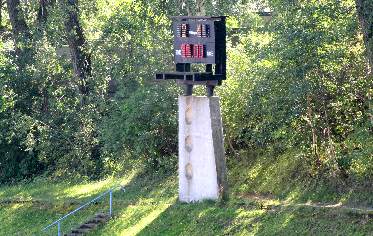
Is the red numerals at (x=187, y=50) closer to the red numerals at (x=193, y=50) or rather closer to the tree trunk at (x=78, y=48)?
the red numerals at (x=193, y=50)

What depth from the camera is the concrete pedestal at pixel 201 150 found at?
67.9 feet

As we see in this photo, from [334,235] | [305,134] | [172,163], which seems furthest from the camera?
[172,163]

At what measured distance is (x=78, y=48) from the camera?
2994 centimetres

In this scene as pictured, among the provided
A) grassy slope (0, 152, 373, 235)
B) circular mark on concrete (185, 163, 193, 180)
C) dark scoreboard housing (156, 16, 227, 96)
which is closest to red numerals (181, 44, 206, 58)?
dark scoreboard housing (156, 16, 227, 96)

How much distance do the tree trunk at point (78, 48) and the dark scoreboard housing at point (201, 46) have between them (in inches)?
367

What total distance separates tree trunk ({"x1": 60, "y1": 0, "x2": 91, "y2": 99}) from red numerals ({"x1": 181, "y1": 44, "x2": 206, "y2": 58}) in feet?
31.1

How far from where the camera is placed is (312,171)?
20.2m

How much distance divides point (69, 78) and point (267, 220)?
1426 cm

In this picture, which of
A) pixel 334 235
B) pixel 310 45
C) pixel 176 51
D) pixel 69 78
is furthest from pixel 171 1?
pixel 334 235

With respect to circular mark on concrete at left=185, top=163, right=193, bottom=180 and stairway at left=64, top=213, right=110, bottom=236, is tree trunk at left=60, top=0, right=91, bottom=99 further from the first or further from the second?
circular mark on concrete at left=185, top=163, right=193, bottom=180

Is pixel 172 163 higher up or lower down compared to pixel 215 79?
lower down

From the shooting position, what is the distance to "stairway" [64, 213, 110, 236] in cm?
2230

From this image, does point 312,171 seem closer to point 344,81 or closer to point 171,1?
point 344,81

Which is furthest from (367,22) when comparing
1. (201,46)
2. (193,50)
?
(193,50)
